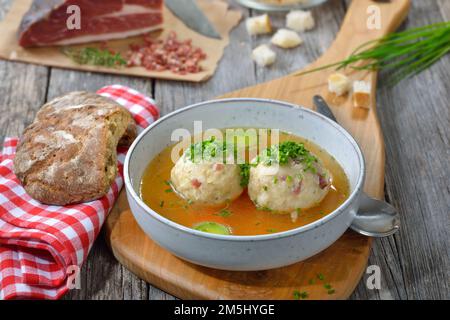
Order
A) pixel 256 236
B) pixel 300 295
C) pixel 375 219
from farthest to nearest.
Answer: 1. pixel 375 219
2. pixel 300 295
3. pixel 256 236

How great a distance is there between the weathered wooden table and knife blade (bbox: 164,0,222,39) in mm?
179

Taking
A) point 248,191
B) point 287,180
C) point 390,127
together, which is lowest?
point 390,127

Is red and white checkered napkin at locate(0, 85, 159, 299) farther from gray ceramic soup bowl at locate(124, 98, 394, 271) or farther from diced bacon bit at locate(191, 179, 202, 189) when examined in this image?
diced bacon bit at locate(191, 179, 202, 189)

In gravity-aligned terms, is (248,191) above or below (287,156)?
below

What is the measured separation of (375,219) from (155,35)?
2341 millimetres

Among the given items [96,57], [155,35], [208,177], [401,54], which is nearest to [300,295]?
[208,177]

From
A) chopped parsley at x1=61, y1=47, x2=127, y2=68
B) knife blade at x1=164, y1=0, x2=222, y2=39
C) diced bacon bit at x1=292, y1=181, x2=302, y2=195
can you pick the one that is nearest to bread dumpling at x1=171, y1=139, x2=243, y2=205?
diced bacon bit at x1=292, y1=181, x2=302, y2=195

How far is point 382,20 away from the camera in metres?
4.14

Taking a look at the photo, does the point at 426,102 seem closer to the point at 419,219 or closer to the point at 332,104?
the point at 332,104

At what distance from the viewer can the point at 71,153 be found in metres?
2.81

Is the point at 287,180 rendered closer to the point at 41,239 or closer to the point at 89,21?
the point at 41,239

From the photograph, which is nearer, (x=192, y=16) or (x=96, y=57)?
(x=96, y=57)

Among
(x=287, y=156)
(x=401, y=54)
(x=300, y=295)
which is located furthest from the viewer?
(x=401, y=54)

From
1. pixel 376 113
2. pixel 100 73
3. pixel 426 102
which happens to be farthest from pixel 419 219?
pixel 100 73
